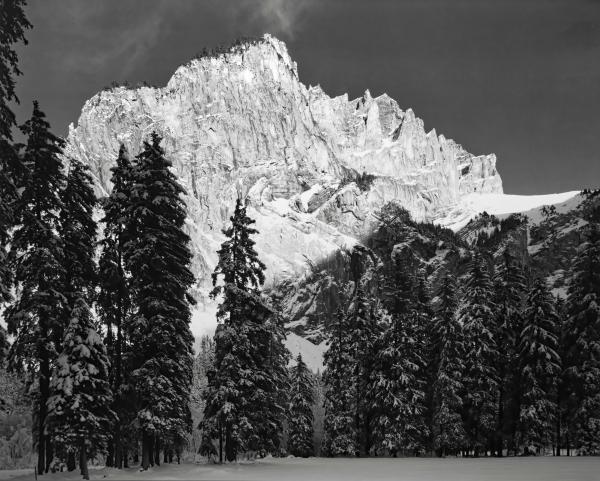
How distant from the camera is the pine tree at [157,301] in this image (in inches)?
938

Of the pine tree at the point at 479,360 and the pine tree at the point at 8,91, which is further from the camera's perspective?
the pine tree at the point at 479,360

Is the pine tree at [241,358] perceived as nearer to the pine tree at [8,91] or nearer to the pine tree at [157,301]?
the pine tree at [157,301]

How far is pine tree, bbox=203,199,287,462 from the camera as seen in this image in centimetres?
2947

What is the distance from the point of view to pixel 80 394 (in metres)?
20.2

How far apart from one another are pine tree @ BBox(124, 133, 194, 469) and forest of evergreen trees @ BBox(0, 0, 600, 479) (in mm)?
90

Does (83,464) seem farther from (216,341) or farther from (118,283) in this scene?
(216,341)

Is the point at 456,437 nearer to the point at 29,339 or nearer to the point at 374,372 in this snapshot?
the point at 374,372

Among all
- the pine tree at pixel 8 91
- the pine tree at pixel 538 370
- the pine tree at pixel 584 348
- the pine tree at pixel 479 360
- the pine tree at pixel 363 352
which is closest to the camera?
the pine tree at pixel 8 91

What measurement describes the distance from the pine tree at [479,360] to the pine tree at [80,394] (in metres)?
27.0

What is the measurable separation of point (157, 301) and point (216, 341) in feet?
21.2

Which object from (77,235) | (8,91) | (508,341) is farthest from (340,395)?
(8,91)

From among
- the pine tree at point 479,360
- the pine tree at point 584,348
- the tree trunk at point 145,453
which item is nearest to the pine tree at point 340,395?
the pine tree at point 479,360

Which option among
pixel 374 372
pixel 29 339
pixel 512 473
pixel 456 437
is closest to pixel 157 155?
pixel 29 339

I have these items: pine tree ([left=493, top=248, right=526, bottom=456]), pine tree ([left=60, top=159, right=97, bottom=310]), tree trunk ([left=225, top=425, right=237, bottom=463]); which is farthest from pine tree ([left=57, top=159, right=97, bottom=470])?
pine tree ([left=493, top=248, right=526, bottom=456])
